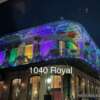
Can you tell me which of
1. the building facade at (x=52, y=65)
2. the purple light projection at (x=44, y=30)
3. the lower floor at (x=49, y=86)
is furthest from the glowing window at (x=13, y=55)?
the purple light projection at (x=44, y=30)

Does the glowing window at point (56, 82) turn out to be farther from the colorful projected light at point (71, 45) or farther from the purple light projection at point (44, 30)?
the purple light projection at point (44, 30)

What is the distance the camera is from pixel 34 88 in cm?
228

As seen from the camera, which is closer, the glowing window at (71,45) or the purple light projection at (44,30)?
the glowing window at (71,45)

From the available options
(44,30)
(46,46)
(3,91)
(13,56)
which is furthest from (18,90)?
(44,30)

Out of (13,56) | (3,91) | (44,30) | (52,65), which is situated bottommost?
(3,91)

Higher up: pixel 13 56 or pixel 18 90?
pixel 13 56

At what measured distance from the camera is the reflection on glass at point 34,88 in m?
2.25

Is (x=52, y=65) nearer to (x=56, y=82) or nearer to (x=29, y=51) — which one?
(x=56, y=82)

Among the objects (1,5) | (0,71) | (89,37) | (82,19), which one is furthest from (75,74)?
(1,5)

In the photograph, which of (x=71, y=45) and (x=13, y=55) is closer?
(x=71, y=45)

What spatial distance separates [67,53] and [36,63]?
0.30 m

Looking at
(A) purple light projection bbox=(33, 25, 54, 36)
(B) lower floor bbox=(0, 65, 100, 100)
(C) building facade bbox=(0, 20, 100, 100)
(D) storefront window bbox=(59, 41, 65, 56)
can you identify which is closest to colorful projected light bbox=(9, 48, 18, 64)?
(C) building facade bbox=(0, 20, 100, 100)

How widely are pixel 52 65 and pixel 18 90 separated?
0.43 metres

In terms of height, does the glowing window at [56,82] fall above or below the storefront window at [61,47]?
below
